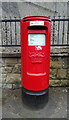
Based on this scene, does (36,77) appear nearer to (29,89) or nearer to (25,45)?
(29,89)

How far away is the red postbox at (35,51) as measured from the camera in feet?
6.52

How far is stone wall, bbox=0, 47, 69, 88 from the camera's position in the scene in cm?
321

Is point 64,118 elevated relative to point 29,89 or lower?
lower

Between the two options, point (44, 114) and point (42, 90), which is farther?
point (44, 114)

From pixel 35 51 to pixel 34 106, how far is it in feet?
3.58

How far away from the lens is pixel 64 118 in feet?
7.48

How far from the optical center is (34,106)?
2.33 meters

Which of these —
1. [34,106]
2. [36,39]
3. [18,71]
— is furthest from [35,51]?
[18,71]

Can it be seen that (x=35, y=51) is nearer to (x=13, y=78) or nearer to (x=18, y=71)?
(x=18, y=71)

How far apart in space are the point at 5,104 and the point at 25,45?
57.5 inches

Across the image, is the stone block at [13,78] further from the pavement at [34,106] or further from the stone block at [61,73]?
the stone block at [61,73]

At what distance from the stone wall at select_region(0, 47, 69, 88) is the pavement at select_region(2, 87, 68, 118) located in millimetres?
380

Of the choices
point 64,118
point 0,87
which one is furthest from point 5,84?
point 64,118

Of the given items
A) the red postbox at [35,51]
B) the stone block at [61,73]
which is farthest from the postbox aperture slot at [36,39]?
the stone block at [61,73]
